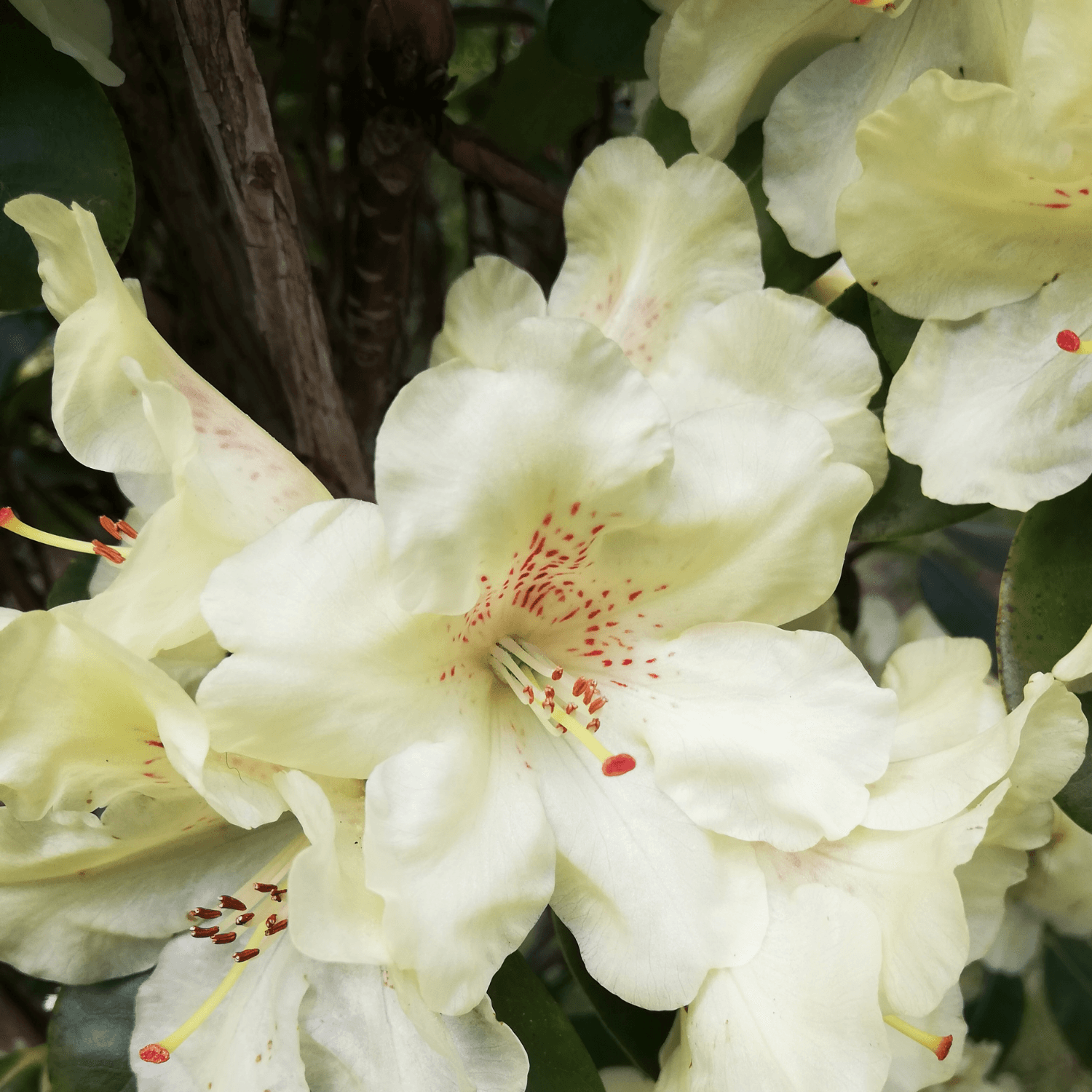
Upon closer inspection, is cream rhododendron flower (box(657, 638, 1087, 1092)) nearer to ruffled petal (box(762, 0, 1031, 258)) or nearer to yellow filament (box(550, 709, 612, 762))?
yellow filament (box(550, 709, 612, 762))

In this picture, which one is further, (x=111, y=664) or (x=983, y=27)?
(x=983, y=27)

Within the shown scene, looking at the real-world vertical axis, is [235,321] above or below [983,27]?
below

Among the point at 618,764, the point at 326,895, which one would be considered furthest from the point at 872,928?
the point at 326,895

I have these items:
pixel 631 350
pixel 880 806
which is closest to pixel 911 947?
pixel 880 806

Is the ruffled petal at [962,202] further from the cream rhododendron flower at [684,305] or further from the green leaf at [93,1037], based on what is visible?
the green leaf at [93,1037]

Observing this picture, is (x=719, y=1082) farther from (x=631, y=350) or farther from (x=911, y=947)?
(x=631, y=350)

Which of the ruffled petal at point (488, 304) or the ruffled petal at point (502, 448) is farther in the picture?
the ruffled petal at point (488, 304)

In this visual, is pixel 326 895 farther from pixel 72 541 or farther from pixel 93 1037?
pixel 93 1037

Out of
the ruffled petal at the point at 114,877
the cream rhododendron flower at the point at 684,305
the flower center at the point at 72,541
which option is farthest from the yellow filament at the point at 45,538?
the cream rhododendron flower at the point at 684,305
